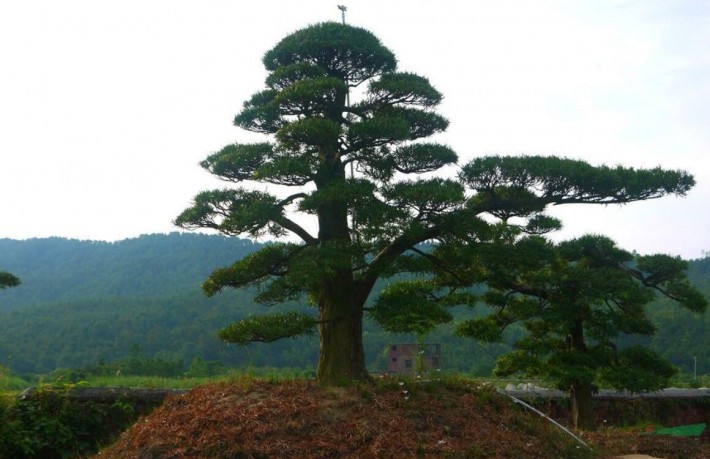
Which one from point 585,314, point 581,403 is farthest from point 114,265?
point 585,314

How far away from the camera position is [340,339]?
274 inches

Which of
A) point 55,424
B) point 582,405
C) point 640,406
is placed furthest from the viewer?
point 640,406

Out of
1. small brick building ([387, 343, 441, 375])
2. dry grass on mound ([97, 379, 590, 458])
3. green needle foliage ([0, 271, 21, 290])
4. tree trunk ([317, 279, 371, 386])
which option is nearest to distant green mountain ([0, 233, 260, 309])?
small brick building ([387, 343, 441, 375])

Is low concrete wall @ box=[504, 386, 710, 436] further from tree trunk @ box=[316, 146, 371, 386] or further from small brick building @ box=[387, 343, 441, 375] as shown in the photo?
tree trunk @ box=[316, 146, 371, 386]

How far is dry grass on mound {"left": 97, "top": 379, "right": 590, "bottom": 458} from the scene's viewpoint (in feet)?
18.8

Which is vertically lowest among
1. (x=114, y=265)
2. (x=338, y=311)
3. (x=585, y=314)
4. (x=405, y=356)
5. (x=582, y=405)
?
(x=582, y=405)

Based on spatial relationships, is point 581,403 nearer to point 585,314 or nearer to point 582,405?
point 582,405

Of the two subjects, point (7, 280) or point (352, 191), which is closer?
point (352, 191)

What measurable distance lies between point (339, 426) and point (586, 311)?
4.16 meters

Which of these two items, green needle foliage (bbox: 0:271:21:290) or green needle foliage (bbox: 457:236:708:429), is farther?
green needle foliage (bbox: 457:236:708:429)

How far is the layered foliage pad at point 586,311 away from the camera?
28.0 feet

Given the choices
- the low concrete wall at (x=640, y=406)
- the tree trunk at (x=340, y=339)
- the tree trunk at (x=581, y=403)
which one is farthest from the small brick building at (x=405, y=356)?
the low concrete wall at (x=640, y=406)

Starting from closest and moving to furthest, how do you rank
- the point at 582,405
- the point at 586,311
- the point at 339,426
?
the point at 339,426
the point at 586,311
the point at 582,405

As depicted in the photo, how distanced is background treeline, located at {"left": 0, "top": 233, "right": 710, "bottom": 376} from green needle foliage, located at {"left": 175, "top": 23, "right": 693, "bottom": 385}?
441 centimetres
